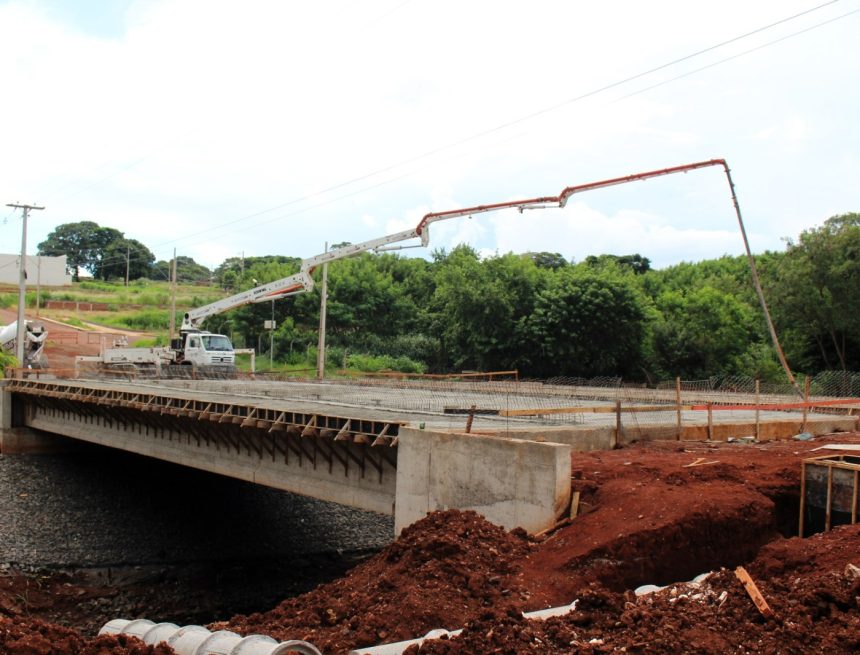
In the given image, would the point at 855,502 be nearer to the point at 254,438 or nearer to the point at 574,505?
the point at 574,505

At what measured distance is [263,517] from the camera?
28.8 m

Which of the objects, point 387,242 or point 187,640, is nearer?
point 187,640

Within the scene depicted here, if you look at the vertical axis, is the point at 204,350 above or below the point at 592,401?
above

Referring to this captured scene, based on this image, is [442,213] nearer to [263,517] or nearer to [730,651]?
[263,517]

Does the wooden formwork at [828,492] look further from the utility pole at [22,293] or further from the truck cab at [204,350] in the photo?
the utility pole at [22,293]

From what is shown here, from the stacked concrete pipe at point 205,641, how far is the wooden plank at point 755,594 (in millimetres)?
4752

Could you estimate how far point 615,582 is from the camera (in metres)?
10.5

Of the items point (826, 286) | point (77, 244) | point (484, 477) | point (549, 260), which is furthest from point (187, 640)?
point (77, 244)

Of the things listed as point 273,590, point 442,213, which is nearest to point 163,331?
point 442,213

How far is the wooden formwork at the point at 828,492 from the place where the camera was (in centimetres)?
1174

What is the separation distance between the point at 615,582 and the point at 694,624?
7.30 ft

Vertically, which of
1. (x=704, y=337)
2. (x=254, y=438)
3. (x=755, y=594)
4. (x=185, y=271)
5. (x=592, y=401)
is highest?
(x=185, y=271)

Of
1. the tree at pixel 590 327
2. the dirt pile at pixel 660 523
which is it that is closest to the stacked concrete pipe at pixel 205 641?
the dirt pile at pixel 660 523

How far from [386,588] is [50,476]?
25538mm
